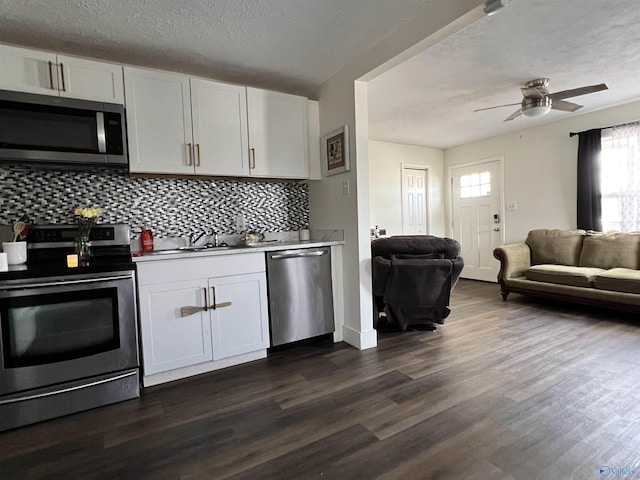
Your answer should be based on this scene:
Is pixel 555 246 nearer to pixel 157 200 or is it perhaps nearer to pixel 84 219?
pixel 157 200

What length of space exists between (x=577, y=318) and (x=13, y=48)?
207 inches

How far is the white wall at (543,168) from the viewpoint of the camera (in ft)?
14.7

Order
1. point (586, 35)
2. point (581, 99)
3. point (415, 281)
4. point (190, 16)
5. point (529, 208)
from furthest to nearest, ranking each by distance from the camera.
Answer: point (529, 208) < point (581, 99) < point (415, 281) < point (586, 35) < point (190, 16)

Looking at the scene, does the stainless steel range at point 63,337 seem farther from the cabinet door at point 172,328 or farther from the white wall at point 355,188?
the white wall at point 355,188

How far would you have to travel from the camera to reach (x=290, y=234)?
338 centimetres

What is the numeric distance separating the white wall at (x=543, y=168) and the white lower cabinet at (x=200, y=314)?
446 cm

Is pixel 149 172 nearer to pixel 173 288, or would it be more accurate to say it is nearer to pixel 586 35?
pixel 173 288

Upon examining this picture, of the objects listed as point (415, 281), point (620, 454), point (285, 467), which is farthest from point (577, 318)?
point (285, 467)

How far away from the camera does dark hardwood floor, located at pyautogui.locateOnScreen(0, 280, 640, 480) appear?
146cm

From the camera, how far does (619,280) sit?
337 cm

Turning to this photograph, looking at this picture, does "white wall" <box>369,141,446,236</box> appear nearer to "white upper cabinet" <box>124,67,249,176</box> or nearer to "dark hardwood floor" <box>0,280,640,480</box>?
"white upper cabinet" <box>124,67,249,176</box>

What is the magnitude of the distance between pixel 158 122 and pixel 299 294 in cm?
173

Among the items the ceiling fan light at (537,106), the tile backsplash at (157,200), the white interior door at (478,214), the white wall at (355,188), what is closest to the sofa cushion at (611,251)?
the white interior door at (478,214)

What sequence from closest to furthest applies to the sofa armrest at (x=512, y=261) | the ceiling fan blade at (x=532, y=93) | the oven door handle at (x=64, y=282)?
1. the oven door handle at (x=64, y=282)
2. the ceiling fan blade at (x=532, y=93)
3. the sofa armrest at (x=512, y=261)
